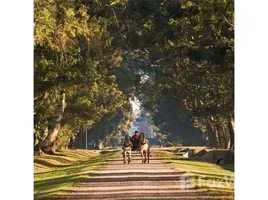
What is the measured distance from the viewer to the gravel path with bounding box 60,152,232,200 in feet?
62.3

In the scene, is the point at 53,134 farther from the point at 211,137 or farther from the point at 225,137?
the point at 225,137

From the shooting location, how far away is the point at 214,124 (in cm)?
2081

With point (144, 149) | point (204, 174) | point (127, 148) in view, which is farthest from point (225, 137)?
point (127, 148)

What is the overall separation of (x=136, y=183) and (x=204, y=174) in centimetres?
170

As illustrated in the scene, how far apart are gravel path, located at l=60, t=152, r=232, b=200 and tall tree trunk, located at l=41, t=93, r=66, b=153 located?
1.86 meters

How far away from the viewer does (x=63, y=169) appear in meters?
19.8

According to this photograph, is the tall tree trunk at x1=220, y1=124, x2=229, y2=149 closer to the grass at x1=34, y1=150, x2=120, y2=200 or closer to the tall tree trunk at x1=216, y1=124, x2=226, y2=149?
the tall tree trunk at x1=216, y1=124, x2=226, y2=149

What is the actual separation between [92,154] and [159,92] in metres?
2.24

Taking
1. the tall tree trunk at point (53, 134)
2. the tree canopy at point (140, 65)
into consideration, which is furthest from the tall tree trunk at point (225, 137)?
the tall tree trunk at point (53, 134)

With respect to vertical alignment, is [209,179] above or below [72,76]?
below

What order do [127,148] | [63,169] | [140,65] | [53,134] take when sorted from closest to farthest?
[127,148] < [63,169] < [140,65] < [53,134]

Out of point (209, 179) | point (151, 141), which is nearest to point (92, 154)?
point (151, 141)

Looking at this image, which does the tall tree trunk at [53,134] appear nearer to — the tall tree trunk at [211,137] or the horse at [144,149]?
the horse at [144,149]
